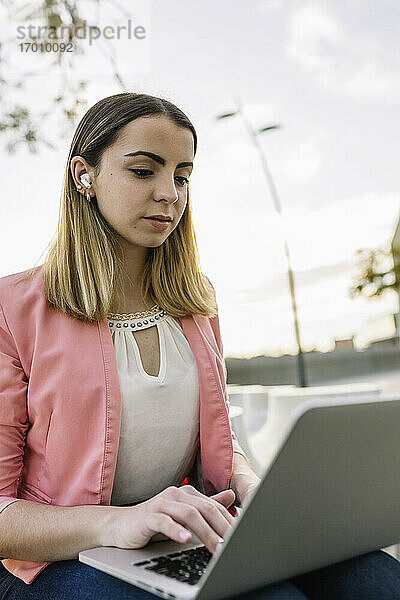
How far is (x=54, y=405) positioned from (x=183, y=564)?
0.35 metres

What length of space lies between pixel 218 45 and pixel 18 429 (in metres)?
2.50

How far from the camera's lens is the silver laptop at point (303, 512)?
2.19 feet

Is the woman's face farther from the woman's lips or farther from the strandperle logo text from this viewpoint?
the strandperle logo text

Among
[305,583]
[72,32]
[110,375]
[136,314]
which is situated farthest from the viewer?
[72,32]

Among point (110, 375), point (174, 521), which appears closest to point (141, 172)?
point (110, 375)

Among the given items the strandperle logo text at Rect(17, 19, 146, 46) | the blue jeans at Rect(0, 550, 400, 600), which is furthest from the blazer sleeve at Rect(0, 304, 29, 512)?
the strandperle logo text at Rect(17, 19, 146, 46)

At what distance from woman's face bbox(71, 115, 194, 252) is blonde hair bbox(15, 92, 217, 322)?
18mm

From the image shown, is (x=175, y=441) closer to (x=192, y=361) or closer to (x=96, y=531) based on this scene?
(x=192, y=361)

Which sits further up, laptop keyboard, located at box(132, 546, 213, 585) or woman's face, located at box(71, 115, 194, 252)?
woman's face, located at box(71, 115, 194, 252)

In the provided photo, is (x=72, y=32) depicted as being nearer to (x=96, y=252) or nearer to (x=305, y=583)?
(x=96, y=252)

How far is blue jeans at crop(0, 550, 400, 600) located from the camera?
86 cm

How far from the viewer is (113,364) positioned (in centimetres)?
109

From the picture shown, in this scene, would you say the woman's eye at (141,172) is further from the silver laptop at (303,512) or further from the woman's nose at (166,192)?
the silver laptop at (303,512)

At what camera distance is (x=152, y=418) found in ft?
3.66
